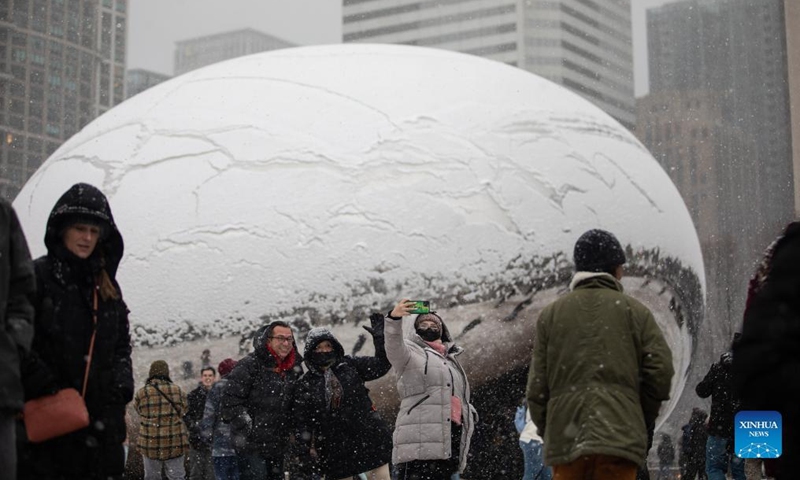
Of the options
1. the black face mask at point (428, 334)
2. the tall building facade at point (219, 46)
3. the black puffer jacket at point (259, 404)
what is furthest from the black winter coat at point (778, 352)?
the tall building facade at point (219, 46)

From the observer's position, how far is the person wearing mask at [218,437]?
6.09m

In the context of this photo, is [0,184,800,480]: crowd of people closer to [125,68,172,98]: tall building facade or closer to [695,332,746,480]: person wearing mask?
[695,332,746,480]: person wearing mask

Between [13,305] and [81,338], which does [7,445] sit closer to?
[13,305]

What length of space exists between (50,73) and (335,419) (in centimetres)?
3013

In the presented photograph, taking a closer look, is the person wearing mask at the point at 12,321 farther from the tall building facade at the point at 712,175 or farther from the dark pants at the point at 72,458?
the tall building facade at the point at 712,175

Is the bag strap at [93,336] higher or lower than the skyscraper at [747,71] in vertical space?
lower

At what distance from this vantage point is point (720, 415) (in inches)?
259

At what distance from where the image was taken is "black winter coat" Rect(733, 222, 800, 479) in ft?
7.38

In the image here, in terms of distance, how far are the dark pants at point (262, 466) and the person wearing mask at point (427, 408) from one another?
0.85 m

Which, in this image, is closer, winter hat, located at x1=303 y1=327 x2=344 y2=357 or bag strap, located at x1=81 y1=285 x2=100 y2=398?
bag strap, located at x1=81 y1=285 x2=100 y2=398

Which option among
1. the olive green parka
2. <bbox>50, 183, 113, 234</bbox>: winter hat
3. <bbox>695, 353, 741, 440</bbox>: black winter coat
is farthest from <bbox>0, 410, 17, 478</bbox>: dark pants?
<bbox>695, 353, 741, 440</bbox>: black winter coat

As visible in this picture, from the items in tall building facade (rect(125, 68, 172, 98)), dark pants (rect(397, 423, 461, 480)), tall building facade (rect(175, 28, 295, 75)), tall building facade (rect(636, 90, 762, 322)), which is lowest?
dark pants (rect(397, 423, 461, 480))

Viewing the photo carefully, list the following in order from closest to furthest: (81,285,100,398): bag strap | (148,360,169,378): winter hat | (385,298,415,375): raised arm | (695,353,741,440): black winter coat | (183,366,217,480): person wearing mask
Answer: (81,285,100,398): bag strap, (385,298,415,375): raised arm, (695,353,741,440): black winter coat, (148,360,169,378): winter hat, (183,366,217,480): person wearing mask

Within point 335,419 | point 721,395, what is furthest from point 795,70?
point 335,419
